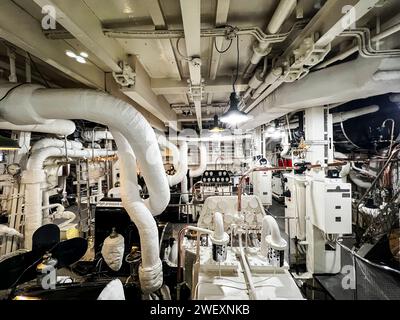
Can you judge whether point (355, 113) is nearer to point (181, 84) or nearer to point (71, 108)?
point (181, 84)

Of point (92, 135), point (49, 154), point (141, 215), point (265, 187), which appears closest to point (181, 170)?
point (92, 135)

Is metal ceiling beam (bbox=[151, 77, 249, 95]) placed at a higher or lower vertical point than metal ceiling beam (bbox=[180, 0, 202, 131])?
higher

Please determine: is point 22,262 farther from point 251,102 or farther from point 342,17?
point 251,102

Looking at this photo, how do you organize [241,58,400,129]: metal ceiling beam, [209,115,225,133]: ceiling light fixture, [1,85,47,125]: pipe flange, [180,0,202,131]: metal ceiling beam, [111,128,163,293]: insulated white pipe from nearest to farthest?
1. [180,0,202,131]: metal ceiling beam
2. [1,85,47,125]: pipe flange
3. [241,58,400,129]: metal ceiling beam
4. [111,128,163,293]: insulated white pipe
5. [209,115,225,133]: ceiling light fixture

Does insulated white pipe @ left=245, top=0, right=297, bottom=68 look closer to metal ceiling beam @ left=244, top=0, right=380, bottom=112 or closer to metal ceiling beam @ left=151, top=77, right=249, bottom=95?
metal ceiling beam @ left=244, top=0, right=380, bottom=112

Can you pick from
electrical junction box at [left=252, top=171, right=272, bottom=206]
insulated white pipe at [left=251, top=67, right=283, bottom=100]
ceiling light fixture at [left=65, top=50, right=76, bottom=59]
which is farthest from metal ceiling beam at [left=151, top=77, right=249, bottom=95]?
electrical junction box at [left=252, top=171, right=272, bottom=206]

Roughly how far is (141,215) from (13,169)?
257 centimetres

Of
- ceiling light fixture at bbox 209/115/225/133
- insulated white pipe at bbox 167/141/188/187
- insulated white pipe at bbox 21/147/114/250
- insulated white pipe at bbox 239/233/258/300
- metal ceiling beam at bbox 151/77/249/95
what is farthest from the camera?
insulated white pipe at bbox 167/141/188/187

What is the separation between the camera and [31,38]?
139 centimetres

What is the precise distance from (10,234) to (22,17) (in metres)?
3.17

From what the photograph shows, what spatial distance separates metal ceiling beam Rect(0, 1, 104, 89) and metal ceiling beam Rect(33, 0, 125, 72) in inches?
12.9

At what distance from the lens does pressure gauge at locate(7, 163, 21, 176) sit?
3.05 metres

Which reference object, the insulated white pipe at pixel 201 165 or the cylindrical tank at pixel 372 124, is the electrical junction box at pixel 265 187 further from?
the cylindrical tank at pixel 372 124
